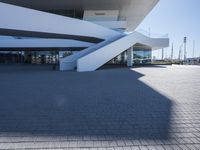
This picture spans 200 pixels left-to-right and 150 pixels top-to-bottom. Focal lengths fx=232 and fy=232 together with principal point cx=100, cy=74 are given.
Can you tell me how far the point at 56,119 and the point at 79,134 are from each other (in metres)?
1.18

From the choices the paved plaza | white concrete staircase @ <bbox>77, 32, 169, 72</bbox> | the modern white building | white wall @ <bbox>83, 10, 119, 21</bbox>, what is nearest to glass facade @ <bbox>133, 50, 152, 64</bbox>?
the modern white building

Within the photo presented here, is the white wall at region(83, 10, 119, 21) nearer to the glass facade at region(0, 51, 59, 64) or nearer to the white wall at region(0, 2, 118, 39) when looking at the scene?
the white wall at region(0, 2, 118, 39)

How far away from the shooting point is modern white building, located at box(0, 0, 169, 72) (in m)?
17.7

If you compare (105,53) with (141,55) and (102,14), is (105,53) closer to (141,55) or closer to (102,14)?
(102,14)

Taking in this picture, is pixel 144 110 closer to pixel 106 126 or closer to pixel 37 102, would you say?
pixel 106 126

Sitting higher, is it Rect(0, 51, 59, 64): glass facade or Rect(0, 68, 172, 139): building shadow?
Rect(0, 51, 59, 64): glass facade

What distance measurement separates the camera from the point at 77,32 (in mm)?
21922

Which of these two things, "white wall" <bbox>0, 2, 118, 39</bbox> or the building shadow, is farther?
"white wall" <bbox>0, 2, 118, 39</bbox>

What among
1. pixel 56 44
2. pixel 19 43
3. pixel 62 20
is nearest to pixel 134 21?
pixel 56 44

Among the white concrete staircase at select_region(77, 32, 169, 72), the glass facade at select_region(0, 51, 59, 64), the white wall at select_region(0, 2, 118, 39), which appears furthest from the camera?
the glass facade at select_region(0, 51, 59, 64)

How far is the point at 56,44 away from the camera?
3334 centimetres

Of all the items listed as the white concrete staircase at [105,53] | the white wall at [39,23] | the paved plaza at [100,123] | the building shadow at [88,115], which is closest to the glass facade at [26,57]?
the white concrete staircase at [105,53]

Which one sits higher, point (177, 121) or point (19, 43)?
point (19, 43)

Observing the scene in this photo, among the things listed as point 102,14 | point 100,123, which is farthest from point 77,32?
point 100,123
